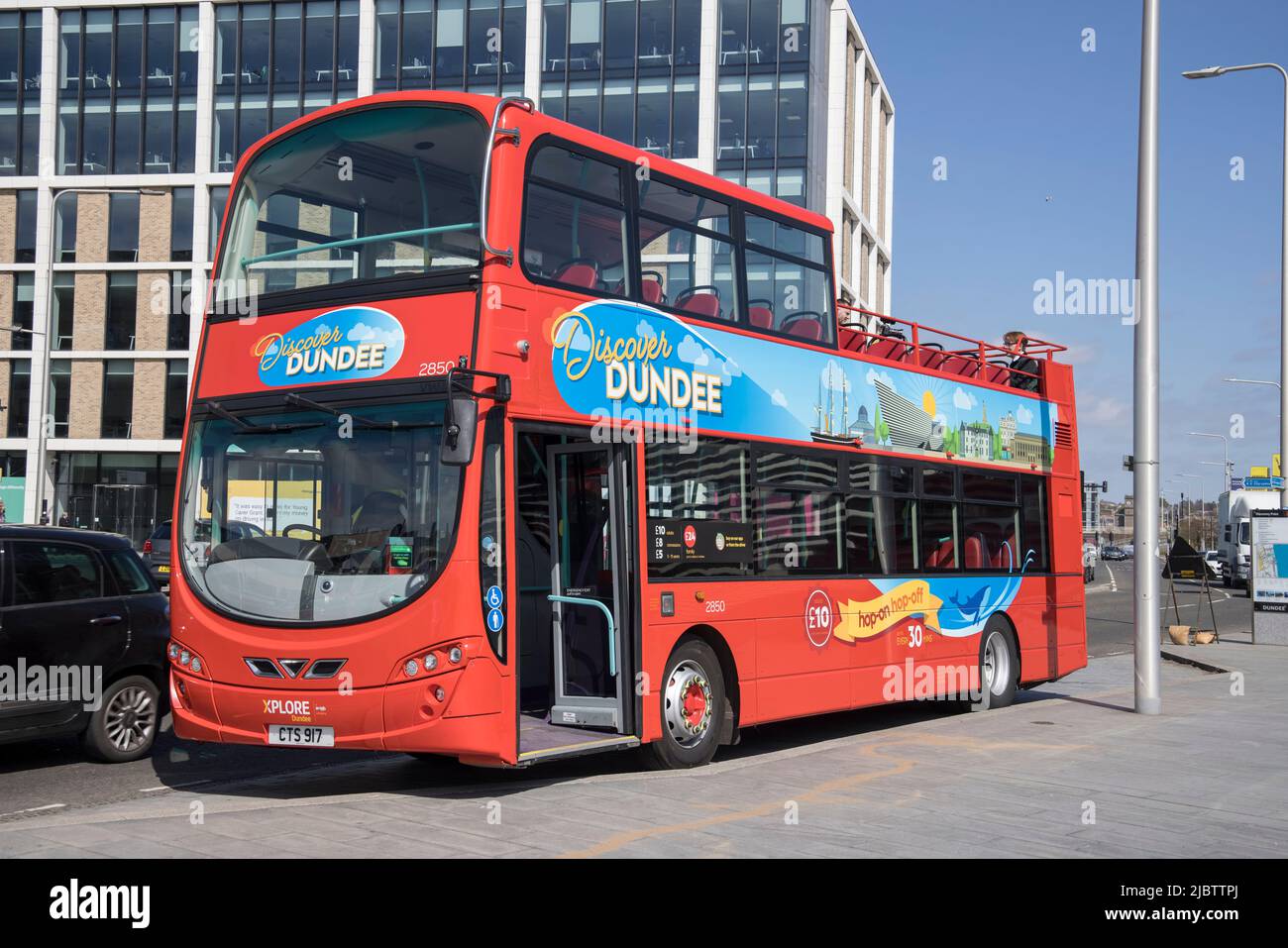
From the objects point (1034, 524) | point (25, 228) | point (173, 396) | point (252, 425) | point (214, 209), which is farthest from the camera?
point (25, 228)

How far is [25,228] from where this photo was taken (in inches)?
2089

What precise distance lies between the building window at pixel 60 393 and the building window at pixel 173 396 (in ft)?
12.6

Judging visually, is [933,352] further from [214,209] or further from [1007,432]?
[214,209]

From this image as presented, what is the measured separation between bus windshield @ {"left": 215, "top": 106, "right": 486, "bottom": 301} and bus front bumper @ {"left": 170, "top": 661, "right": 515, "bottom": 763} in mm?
2742

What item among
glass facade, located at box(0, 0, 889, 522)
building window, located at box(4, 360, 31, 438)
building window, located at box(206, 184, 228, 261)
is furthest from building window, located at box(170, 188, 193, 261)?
building window, located at box(4, 360, 31, 438)

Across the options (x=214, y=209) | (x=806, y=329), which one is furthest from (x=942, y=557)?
(x=214, y=209)

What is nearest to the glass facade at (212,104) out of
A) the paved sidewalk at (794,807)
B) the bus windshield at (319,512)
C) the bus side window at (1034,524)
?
the bus side window at (1034,524)

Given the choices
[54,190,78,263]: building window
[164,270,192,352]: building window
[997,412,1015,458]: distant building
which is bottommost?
[997,412,1015,458]: distant building

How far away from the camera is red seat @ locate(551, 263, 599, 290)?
9.85m

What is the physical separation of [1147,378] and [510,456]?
27.3ft

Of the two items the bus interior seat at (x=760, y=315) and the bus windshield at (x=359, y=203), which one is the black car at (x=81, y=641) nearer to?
the bus windshield at (x=359, y=203)

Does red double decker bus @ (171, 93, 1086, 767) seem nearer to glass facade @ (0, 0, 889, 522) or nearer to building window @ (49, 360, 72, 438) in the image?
glass facade @ (0, 0, 889, 522)

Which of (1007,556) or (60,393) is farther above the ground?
(60,393)
